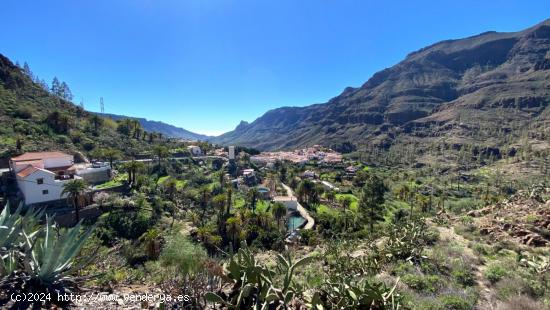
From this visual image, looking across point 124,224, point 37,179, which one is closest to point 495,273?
point 124,224

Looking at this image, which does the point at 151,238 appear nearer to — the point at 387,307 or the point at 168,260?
the point at 168,260

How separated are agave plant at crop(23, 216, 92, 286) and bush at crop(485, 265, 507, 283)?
889cm

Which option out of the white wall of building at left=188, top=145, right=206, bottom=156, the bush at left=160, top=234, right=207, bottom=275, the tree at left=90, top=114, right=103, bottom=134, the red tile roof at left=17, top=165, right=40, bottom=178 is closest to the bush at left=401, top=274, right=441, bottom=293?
the bush at left=160, top=234, right=207, bottom=275

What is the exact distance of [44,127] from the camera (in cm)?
4281

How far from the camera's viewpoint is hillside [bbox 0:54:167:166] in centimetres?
3778

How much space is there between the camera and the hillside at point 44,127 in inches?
1487

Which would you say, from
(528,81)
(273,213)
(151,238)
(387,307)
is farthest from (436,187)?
(528,81)

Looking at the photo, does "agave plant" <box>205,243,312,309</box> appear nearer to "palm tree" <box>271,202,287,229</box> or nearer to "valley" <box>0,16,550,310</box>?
"valley" <box>0,16,550,310</box>

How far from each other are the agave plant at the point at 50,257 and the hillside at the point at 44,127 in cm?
3769

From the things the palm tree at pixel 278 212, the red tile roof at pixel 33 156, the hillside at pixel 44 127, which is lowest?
the palm tree at pixel 278 212

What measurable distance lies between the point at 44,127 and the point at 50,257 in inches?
1960

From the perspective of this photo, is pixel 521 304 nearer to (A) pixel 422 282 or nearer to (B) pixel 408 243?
(A) pixel 422 282

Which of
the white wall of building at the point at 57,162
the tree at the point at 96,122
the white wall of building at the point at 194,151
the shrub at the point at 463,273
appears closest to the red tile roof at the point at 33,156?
the white wall of building at the point at 57,162

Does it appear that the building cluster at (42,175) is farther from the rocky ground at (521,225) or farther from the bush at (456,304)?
the rocky ground at (521,225)
